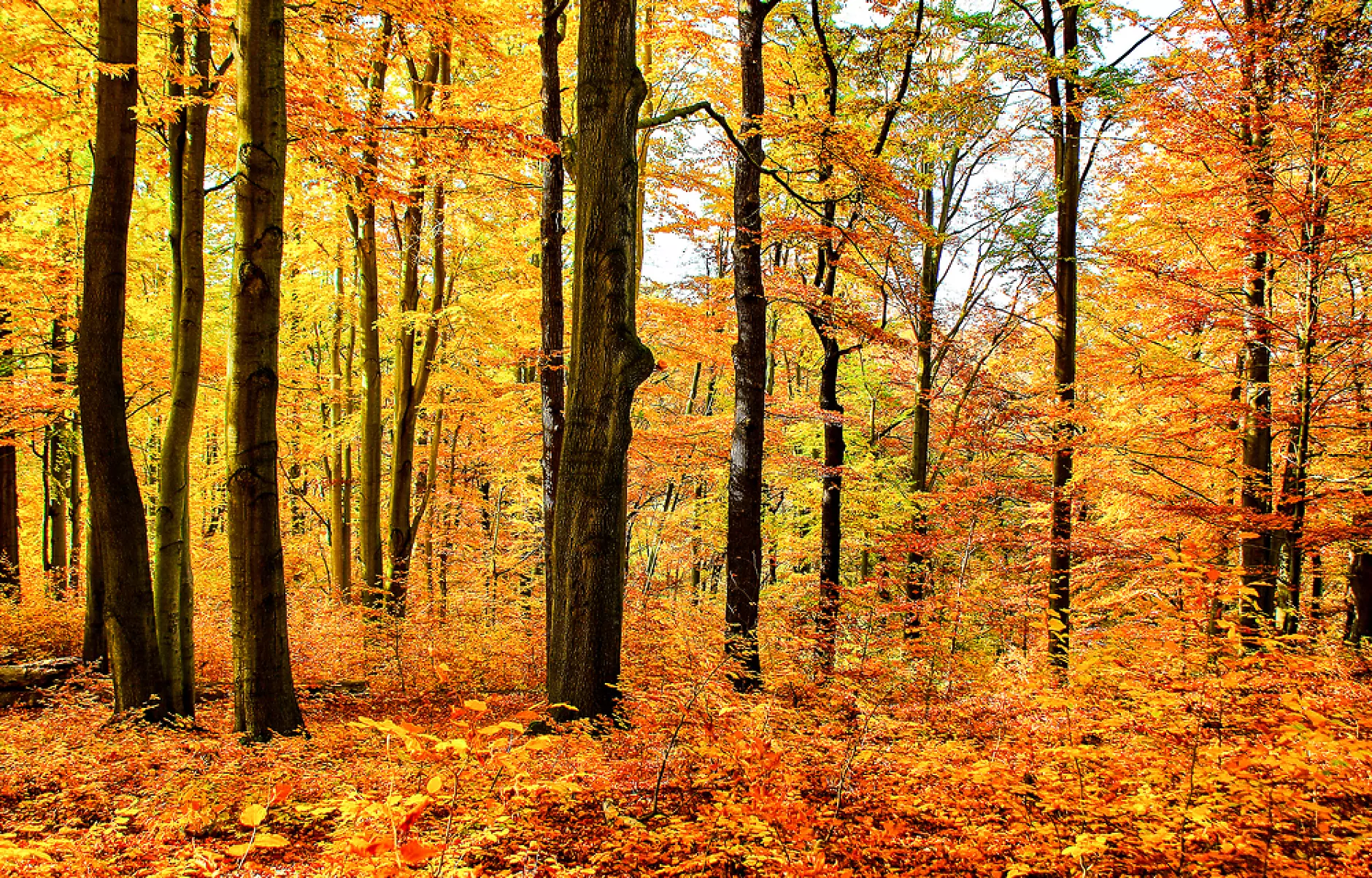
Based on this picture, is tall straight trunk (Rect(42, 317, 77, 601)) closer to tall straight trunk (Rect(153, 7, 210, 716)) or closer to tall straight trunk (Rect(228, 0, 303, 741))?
tall straight trunk (Rect(153, 7, 210, 716))

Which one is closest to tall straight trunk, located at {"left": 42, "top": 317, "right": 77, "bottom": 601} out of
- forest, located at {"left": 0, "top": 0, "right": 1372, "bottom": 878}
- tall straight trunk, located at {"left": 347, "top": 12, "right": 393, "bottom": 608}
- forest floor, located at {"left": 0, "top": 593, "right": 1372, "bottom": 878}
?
forest, located at {"left": 0, "top": 0, "right": 1372, "bottom": 878}

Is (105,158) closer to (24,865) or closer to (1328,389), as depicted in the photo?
(24,865)

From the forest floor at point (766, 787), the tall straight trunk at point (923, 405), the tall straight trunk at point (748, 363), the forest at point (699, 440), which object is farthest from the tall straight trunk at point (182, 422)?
the tall straight trunk at point (923, 405)

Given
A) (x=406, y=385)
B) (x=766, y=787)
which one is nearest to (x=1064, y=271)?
(x=766, y=787)

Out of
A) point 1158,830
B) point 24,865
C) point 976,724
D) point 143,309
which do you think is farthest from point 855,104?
point 143,309

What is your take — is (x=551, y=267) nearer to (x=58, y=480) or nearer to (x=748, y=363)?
(x=748, y=363)

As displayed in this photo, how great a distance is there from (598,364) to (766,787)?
2.84 meters

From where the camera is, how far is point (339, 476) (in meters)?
15.7

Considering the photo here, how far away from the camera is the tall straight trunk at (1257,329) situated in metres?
6.79

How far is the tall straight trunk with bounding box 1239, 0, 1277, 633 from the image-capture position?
22.3ft

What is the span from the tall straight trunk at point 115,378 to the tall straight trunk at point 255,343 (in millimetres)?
1674

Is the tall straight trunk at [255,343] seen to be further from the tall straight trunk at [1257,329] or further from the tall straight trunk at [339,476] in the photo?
the tall straight trunk at [1257,329]

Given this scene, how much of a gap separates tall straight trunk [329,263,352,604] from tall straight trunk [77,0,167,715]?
246 inches

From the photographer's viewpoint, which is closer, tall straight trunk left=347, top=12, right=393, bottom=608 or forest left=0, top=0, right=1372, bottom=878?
forest left=0, top=0, right=1372, bottom=878
